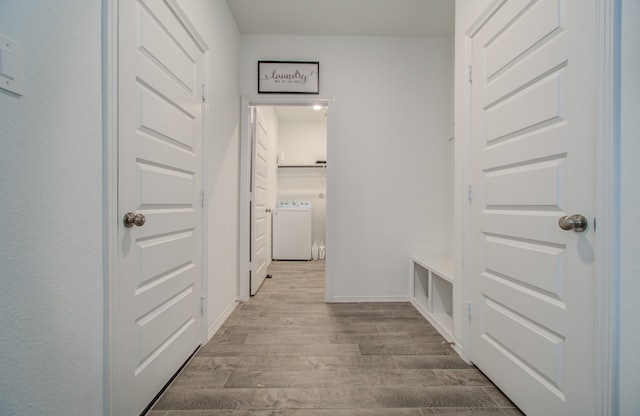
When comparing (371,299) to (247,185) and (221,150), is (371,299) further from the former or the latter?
(221,150)

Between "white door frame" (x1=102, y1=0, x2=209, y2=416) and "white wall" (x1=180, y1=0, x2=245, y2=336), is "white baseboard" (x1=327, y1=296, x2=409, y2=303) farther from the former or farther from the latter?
"white door frame" (x1=102, y1=0, x2=209, y2=416)

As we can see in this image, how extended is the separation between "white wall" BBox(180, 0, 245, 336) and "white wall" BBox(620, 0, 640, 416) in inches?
77.2

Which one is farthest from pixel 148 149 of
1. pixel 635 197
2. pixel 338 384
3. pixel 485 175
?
pixel 635 197

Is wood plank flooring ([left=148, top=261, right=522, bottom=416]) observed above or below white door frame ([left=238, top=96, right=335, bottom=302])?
below

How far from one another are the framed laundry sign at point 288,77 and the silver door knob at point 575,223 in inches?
86.7

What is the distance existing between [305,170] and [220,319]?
3.58 m

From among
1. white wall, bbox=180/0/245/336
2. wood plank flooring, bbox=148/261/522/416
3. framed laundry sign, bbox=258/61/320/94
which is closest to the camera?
wood plank flooring, bbox=148/261/522/416

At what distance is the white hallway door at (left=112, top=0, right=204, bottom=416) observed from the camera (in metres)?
1.09

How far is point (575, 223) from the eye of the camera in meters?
0.94

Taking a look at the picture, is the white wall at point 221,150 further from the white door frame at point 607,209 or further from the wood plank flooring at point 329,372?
the white door frame at point 607,209

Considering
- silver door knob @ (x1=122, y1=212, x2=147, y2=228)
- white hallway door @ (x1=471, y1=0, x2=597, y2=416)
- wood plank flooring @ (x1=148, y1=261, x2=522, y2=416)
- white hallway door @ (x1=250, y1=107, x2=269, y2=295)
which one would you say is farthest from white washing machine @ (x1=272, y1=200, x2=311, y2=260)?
silver door knob @ (x1=122, y1=212, x2=147, y2=228)

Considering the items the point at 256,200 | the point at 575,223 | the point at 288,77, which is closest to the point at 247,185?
the point at 256,200

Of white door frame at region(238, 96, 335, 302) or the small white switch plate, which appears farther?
white door frame at region(238, 96, 335, 302)

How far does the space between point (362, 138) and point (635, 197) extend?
2037 mm
